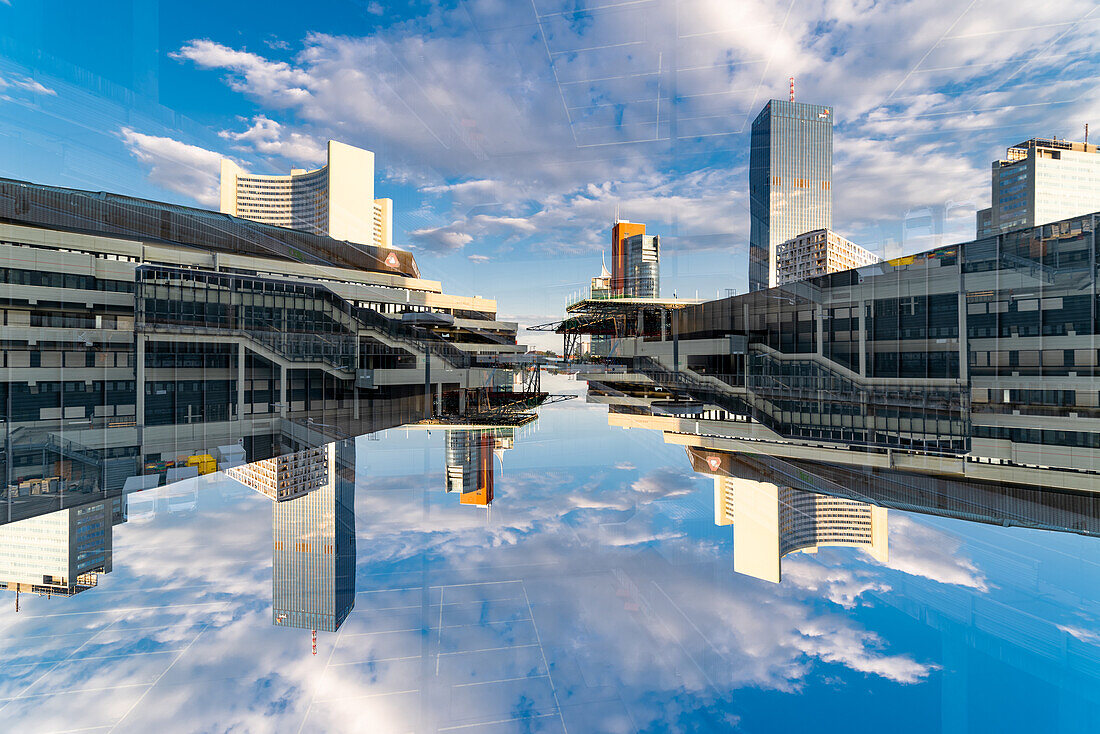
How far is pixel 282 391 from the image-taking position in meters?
7.96

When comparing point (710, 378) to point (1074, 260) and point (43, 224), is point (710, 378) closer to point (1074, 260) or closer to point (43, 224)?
point (1074, 260)

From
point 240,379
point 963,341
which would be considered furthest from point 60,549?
point 963,341

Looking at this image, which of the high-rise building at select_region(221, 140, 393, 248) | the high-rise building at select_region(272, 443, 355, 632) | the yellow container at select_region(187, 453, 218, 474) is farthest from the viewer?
the high-rise building at select_region(221, 140, 393, 248)

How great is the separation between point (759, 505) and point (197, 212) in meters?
15.9

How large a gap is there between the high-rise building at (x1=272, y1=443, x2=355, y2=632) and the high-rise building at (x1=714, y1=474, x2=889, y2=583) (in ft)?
12.5

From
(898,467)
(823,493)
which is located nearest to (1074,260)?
(898,467)

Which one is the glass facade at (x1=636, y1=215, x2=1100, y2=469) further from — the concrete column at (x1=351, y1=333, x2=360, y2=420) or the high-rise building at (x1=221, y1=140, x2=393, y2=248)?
the high-rise building at (x1=221, y1=140, x2=393, y2=248)

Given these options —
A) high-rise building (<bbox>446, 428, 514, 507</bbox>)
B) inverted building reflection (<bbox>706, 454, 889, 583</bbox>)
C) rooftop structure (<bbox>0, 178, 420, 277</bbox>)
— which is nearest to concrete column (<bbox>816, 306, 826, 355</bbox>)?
inverted building reflection (<bbox>706, 454, 889, 583</bbox>)

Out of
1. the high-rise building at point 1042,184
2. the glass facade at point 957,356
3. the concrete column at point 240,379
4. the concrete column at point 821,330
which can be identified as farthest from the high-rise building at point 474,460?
the high-rise building at point 1042,184

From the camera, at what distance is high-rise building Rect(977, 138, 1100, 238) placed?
A: 6.07 m

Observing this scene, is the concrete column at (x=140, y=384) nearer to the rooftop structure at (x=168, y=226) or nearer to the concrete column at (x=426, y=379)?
the rooftop structure at (x=168, y=226)

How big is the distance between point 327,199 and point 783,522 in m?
17.4

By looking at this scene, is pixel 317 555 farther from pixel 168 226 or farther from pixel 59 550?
pixel 168 226

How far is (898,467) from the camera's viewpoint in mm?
5945
